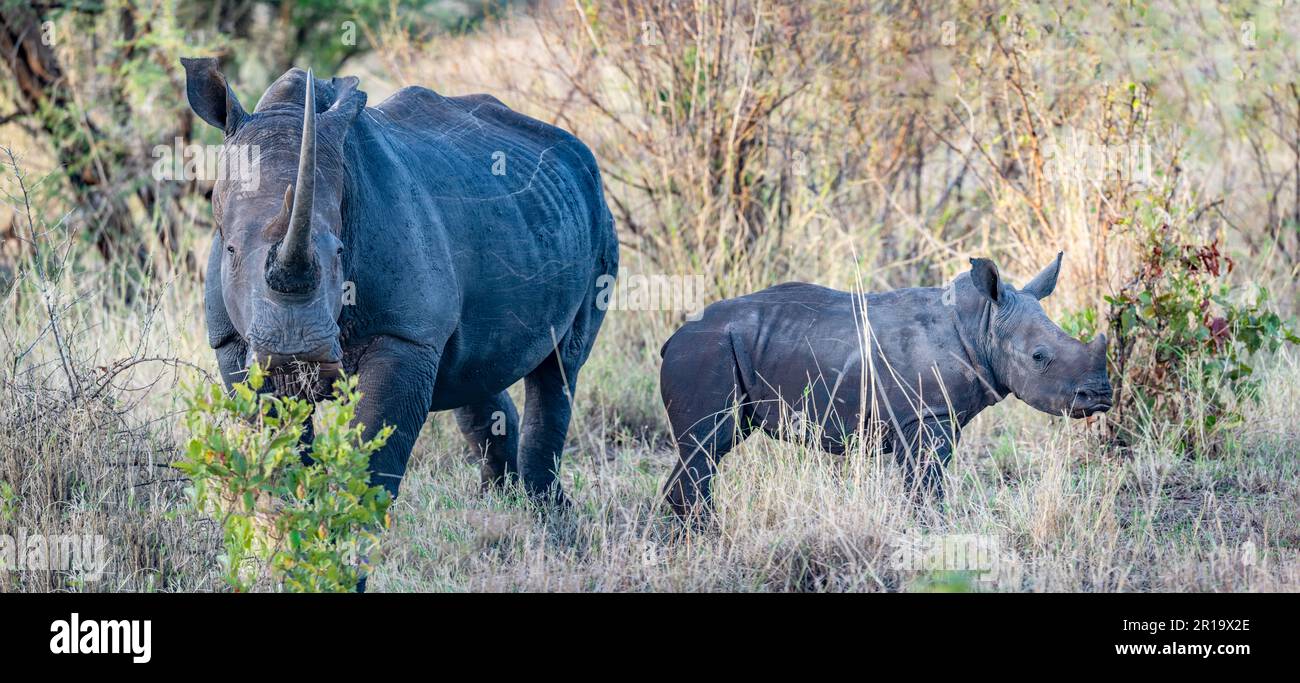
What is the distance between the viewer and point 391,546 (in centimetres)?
506

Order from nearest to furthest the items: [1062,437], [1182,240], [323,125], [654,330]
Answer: [323,125] < [1062,437] < [1182,240] < [654,330]

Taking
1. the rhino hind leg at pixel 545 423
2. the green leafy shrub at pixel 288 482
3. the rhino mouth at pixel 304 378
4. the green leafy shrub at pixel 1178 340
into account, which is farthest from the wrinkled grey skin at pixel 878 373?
the green leafy shrub at pixel 288 482

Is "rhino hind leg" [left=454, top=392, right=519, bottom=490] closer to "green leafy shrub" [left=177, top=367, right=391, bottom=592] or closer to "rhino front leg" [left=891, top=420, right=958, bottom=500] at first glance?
"rhino front leg" [left=891, top=420, right=958, bottom=500]

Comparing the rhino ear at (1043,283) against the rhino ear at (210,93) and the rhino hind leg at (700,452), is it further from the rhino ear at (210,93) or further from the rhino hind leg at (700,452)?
the rhino ear at (210,93)

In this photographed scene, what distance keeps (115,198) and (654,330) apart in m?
4.42

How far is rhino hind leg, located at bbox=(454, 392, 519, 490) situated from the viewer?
615 cm

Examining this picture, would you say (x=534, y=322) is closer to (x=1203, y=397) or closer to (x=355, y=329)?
(x=355, y=329)

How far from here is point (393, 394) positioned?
4.44 metres

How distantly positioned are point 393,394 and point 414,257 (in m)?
0.44

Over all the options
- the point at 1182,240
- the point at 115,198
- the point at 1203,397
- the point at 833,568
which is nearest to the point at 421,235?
the point at 833,568

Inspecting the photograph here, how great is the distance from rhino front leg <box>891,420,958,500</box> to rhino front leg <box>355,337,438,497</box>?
1.68 meters

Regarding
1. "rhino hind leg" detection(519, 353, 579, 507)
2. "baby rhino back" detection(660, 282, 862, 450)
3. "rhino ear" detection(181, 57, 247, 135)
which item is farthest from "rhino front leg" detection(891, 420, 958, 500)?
"rhino ear" detection(181, 57, 247, 135)

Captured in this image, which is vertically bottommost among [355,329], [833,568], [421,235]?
[833,568]

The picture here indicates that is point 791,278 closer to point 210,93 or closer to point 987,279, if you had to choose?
point 987,279
